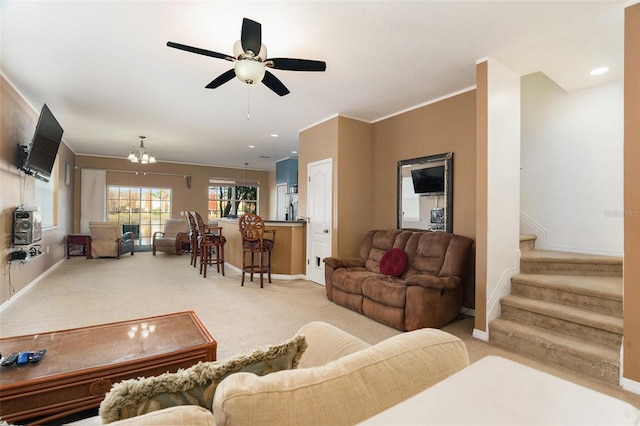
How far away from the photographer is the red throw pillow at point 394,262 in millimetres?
3633

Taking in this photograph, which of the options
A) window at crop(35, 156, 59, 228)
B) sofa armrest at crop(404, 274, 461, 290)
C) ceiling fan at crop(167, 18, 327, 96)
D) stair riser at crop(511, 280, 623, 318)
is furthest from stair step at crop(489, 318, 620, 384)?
window at crop(35, 156, 59, 228)

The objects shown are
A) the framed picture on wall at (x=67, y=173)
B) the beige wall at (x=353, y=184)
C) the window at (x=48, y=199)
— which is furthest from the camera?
the framed picture on wall at (x=67, y=173)

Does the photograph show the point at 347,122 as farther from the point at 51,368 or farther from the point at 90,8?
the point at 51,368

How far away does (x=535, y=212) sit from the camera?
3.97 meters

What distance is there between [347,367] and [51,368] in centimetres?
162

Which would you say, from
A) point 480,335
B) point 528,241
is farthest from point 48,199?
point 528,241

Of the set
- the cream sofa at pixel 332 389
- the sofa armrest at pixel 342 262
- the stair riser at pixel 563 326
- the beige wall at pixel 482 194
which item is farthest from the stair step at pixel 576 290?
the cream sofa at pixel 332 389

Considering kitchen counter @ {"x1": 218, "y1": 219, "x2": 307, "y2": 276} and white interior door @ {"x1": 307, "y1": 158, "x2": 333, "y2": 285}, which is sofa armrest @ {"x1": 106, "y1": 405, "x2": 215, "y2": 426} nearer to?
white interior door @ {"x1": 307, "y1": 158, "x2": 333, "y2": 285}

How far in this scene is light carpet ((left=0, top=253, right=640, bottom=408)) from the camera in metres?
2.75

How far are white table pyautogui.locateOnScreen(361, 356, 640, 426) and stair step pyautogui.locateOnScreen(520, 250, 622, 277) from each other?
10.1ft

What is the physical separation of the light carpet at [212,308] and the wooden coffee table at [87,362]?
0.73m

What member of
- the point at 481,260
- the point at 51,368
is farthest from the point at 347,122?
the point at 51,368

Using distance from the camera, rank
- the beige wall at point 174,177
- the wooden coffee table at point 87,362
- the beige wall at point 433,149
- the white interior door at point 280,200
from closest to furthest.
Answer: the wooden coffee table at point 87,362
the beige wall at point 433,149
the beige wall at point 174,177
the white interior door at point 280,200

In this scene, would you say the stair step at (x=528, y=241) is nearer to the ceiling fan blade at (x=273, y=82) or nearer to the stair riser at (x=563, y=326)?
the stair riser at (x=563, y=326)
